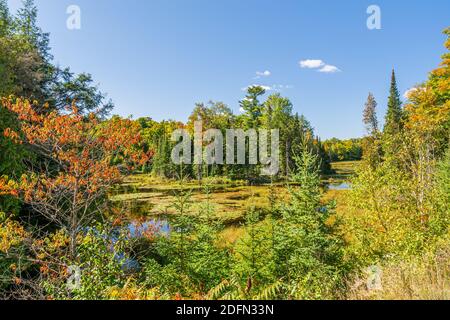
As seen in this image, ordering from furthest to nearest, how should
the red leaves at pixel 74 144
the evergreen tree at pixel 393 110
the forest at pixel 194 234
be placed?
the evergreen tree at pixel 393 110
the red leaves at pixel 74 144
the forest at pixel 194 234

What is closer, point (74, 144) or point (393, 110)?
point (74, 144)

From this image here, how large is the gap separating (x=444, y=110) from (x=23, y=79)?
34558 millimetres

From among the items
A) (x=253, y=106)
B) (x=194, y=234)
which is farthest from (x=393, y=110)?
(x=194, y=234)

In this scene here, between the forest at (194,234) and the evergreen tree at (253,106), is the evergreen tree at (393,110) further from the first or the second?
the forest at (194,234)

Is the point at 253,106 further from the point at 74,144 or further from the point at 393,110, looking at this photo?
the point at 74,144

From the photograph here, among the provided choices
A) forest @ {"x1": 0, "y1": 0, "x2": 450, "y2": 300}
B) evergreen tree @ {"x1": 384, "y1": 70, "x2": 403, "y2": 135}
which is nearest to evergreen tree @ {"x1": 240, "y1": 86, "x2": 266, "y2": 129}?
evergreen tree @ {"x1": 384, "y1": 70, "x2": 403, "y2": 135}

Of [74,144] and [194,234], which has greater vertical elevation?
[74,144]

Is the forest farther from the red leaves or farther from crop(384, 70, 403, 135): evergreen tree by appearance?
crop(384, 70, 403, 135): evergreen tree

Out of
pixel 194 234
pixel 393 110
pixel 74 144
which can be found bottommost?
pixel 194 234

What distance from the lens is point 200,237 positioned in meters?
9.46

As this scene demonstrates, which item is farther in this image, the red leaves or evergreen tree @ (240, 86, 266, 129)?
evergreen tree @ (240, 86, 266, 129)

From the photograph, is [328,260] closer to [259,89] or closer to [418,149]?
[418,149]

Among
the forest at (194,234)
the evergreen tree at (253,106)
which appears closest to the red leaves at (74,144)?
the forest at (194,234)
